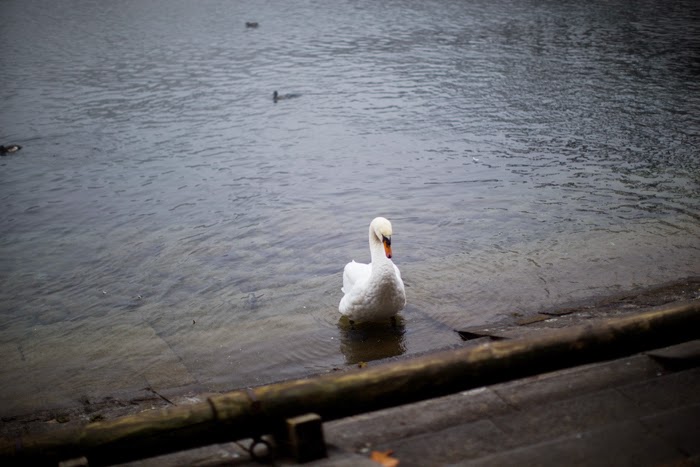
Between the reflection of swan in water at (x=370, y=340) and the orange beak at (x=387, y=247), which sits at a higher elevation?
the orange beak at (x=387, y=247)

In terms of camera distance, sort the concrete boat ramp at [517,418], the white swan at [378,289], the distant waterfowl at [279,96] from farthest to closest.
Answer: the distant waterfowl at [279,96], the white swan at [378,289], the concrete boat ramp at [517,418]

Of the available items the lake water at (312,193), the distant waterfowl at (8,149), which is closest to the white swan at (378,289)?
the lake water at (312,193)

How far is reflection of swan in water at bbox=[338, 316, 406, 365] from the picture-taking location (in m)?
7.94

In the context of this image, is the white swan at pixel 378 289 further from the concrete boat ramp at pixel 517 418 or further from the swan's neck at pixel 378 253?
the concrete boat ramp at pixel 517 418

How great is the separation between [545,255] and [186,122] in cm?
1112

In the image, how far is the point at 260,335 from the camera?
8539mm

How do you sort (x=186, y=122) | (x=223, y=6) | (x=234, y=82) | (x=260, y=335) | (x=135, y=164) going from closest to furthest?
(x=260, y=335) → (x=135, y=164) → (x=186, y=122) → (x=234, y=82) → (x=223, y=6)

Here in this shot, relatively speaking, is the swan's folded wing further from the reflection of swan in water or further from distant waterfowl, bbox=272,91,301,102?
distant waterfowl, bbox=272,91,301,102

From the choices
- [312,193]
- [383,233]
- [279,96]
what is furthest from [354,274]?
[279,96]

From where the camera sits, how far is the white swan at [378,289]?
8.13m

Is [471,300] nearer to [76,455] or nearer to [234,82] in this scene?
[76,455]

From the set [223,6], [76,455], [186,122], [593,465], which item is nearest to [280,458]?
[76,455]

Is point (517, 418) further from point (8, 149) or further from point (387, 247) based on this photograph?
point (8, 149)

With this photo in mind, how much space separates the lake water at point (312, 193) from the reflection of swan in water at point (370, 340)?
0.04 metres
